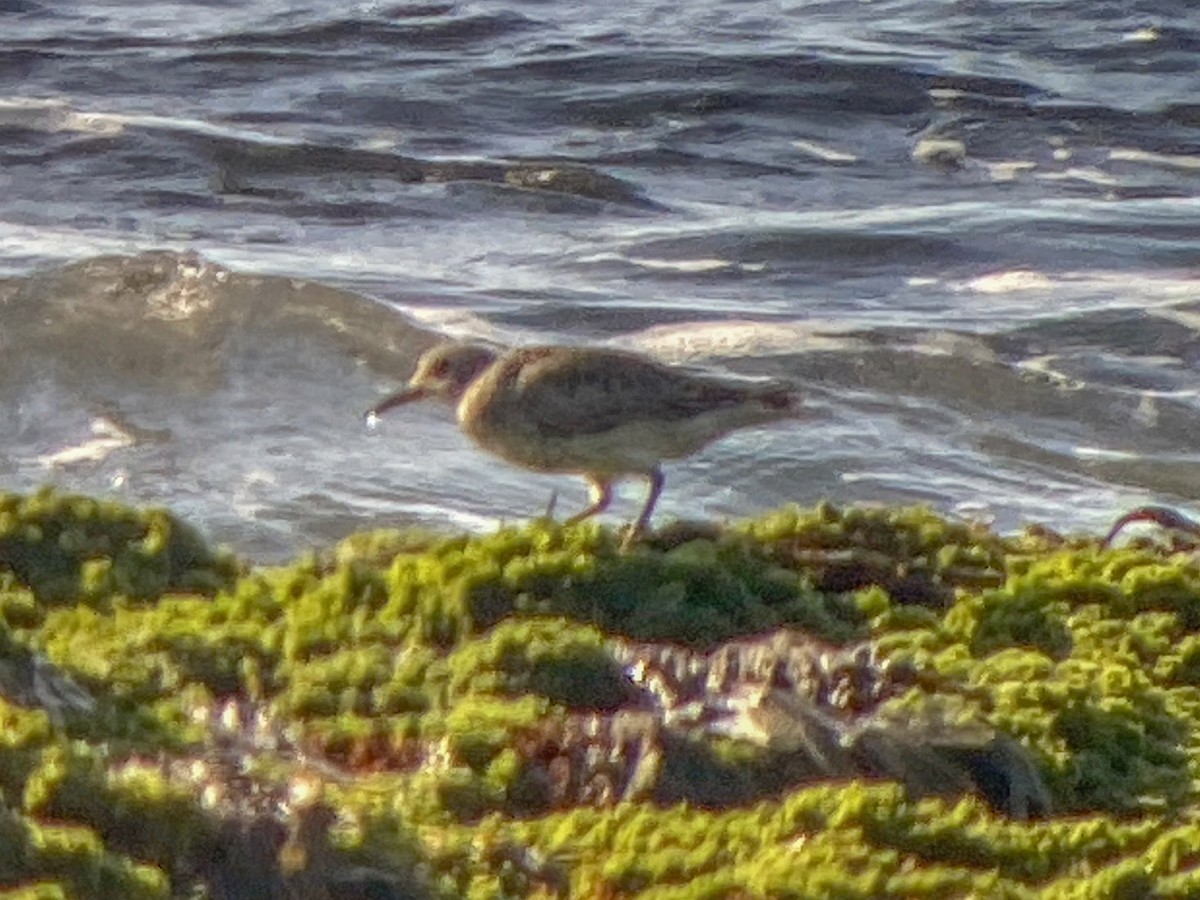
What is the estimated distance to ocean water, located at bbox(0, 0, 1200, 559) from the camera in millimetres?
9453

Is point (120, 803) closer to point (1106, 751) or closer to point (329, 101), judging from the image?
point (1106, 751)

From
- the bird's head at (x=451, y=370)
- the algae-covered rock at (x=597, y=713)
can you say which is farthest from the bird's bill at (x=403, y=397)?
the algae-covered rock at (x=597, y=713)

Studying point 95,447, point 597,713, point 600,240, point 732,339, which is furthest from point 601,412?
point 600,240

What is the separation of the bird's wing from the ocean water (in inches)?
49.1

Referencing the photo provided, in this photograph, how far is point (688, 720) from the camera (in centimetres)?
465

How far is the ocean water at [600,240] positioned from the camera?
945 centimetres

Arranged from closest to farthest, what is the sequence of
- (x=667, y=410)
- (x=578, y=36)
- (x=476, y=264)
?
1. (x=667, y=410)
2. (x=476, y=264)
3. (x=578, y=36)

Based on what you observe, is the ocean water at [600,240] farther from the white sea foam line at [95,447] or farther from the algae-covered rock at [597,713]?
the algae-covered rock at [597,713]

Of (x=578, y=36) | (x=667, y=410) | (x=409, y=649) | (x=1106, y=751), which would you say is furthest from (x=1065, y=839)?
(x=578, y=36)

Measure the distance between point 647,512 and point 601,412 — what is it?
0.41m

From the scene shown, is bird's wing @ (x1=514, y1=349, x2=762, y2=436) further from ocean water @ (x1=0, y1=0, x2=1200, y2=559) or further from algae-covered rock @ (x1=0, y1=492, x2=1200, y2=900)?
ocean water @ (x1=0, y1=0, x2=1200, y2=559)

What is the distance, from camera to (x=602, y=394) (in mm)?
7141

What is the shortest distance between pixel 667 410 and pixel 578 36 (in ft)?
36.1

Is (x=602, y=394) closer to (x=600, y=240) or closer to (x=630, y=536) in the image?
(x=630, y=536)
